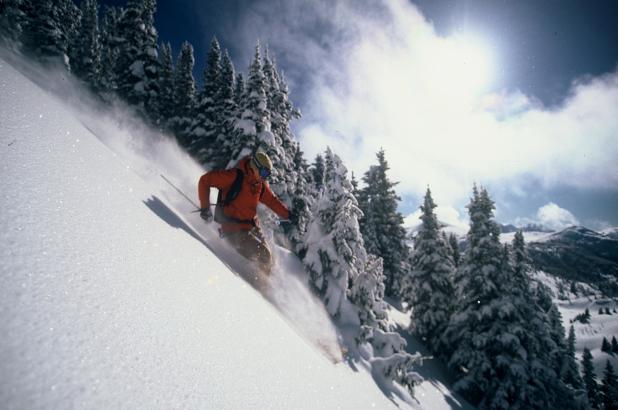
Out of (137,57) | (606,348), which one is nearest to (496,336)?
A: (137,57)

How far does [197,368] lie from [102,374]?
2.07ft

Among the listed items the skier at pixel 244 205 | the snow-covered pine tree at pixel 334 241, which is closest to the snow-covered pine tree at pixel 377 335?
the snow-covered pine tree at pixel 334 241

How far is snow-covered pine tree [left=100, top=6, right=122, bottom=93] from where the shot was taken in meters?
26.2

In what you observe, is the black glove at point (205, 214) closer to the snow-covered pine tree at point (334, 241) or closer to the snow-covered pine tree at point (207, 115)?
the snow-covered pine tree at point (334, 241)

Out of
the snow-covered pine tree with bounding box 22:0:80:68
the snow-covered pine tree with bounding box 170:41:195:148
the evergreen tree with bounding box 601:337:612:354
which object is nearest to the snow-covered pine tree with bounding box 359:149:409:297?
the snow-covered pine tree with bounding box 170:41:195:148

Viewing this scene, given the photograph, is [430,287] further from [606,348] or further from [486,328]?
[606,348]

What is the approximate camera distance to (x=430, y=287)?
78.7ft

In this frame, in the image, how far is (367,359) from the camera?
28.2 feet

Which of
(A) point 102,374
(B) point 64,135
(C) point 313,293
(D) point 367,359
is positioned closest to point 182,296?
(A) point 102,374

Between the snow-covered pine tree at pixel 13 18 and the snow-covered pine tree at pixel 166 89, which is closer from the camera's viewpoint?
the snow-covered pine tree at pixel 13 18

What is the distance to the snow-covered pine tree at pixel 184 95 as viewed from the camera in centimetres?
3094

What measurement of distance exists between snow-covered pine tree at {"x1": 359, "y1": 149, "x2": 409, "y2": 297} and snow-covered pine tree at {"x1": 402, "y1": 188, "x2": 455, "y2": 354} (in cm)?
292

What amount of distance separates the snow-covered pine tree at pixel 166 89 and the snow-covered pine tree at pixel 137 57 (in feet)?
18.7

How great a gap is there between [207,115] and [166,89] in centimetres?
1057
